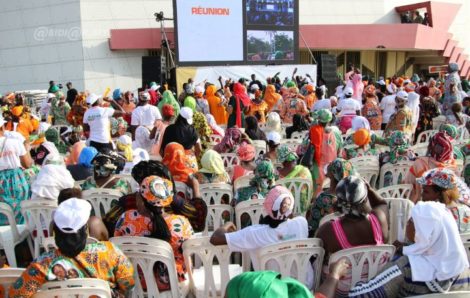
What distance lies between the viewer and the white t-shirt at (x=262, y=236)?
3459mm

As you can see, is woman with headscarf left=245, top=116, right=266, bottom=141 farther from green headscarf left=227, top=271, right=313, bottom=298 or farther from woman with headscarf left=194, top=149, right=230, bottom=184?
green headscarf left=227, top=271, right=313, bottom=298

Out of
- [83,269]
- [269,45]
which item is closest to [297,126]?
[83,269]

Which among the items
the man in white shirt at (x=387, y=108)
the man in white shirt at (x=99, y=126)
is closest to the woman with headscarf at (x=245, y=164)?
the man in white shirt at (x=99, y=126)

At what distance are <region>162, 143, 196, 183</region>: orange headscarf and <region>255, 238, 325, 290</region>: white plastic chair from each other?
7.94 ft

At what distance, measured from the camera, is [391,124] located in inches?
325

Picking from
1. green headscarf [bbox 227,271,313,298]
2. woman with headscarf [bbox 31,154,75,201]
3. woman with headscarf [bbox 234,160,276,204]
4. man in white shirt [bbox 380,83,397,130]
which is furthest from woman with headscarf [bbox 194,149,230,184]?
man in white shirt [bbox 380,83,397,130]

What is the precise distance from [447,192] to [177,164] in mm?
2868

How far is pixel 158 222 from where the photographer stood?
11.8ft

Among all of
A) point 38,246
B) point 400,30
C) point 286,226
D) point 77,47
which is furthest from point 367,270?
point 400,30

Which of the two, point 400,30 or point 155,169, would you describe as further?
point 400,30

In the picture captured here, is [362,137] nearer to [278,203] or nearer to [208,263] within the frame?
[278,203]

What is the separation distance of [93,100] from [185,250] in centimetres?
551

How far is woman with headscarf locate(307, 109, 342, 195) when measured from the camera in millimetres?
6422

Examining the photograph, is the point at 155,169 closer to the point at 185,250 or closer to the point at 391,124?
the point at 185,250
